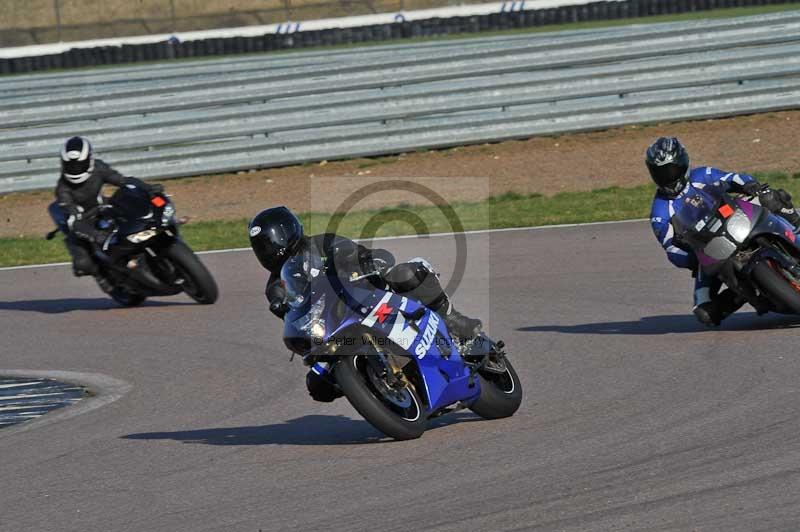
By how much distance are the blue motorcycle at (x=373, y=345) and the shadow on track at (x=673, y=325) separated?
2.90 meters

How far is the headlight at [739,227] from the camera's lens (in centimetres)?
884

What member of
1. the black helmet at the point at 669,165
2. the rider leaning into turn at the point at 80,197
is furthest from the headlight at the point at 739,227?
the rider leaning into turn at the point at 80,197

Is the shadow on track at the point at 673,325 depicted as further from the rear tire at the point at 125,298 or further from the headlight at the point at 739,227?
the rear tire at the point at 125,298

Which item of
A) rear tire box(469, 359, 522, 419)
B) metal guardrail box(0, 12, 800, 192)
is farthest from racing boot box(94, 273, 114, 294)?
rear tire box(469, 359, 522, 419)

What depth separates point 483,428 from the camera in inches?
282

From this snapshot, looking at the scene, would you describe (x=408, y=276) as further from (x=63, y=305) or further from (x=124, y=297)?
(x=63, y=305)

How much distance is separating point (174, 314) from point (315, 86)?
25.4 feet

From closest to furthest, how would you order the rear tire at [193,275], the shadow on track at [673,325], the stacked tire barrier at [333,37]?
the shadow on track at [673,325], the rear tire at [193,275], the stacked tire barrier at [333,37]

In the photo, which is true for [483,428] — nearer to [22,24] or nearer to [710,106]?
[710,106]

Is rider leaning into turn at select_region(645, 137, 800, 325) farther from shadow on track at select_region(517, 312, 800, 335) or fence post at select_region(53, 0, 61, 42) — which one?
fence post at select_region(53, 0, 61, 42)

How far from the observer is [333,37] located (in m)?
30.3

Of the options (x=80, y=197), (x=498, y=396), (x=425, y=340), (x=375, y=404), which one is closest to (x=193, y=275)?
(x=80, y=197)

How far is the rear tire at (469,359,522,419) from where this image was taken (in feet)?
23.7

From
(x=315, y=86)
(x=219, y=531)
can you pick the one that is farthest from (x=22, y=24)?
(x=219, y=531)
